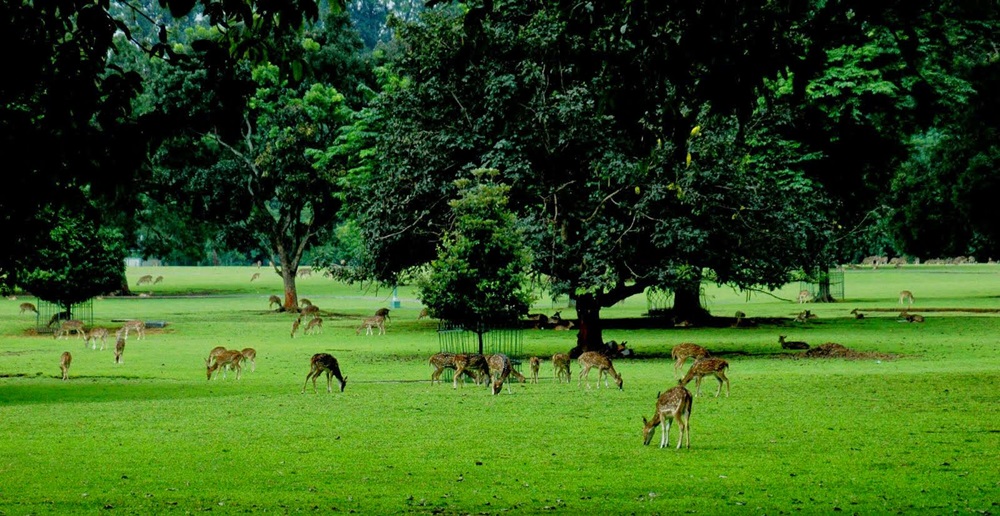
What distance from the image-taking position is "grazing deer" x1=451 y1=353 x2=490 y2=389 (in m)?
24.0

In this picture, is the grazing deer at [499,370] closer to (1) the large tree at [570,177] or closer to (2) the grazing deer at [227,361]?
(2) the grazing deer at [227,361]

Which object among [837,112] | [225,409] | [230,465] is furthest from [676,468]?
[837,112]

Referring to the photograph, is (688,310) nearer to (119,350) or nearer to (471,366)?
(119,350)

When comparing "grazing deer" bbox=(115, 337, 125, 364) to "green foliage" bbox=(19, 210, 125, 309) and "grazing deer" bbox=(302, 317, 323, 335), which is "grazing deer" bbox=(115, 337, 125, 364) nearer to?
"green foliage" bbox=(19, 210, 125, 309)

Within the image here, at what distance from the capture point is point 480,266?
28969 millimetres

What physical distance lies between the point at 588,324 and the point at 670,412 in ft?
57.9

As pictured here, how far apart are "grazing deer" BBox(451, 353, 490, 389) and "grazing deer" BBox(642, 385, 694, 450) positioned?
8.01m

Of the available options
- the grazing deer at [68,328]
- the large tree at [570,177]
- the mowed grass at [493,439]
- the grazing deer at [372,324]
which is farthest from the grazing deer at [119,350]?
the grazing deer at [372,324]

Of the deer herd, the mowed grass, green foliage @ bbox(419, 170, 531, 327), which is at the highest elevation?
green foliage @ bbox(419, 170, 531, 327)

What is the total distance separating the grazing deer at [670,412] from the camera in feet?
49.9

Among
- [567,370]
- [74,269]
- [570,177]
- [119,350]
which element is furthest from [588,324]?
[74,269]

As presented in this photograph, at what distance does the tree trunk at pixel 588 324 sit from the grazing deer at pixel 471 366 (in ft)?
28.6

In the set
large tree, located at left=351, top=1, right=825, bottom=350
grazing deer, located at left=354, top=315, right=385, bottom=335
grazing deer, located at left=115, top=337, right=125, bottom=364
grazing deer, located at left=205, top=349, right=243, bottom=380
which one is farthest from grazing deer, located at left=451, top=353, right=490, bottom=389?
grazing deer, located at left=354, top=315, right=385, bottom=335

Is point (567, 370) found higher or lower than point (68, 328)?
lower
